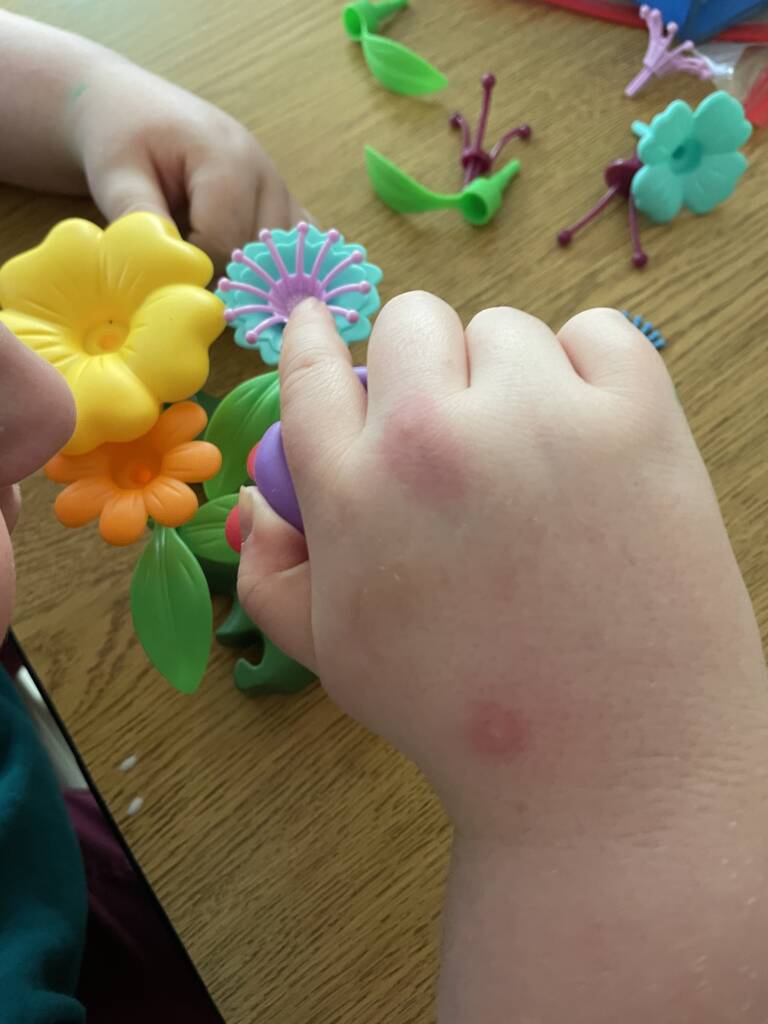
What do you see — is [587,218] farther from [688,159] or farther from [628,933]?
[628,933]

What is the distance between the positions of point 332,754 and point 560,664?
17 centimetres

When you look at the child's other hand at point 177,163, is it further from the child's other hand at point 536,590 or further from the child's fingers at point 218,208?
the child's other hand at point 536,590

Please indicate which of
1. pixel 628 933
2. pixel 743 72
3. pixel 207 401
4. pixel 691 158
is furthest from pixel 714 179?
pixel 628 933

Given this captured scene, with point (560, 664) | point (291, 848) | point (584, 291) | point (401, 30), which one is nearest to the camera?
point (560, 664)

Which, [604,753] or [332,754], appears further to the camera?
[332,754]

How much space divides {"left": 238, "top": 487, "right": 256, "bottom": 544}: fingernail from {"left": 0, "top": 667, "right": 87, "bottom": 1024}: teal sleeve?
0.75 feet

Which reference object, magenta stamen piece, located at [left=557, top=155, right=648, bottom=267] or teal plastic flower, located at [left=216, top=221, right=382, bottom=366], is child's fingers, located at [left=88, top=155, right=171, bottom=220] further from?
magenta stamen piece, located at [left=557, top=155, right=648, bottom=267]

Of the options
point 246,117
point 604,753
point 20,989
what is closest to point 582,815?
point 604,753

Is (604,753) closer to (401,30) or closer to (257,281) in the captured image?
(257,281)

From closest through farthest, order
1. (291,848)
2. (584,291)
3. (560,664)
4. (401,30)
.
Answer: (560,664) < (291,848) < (584,291) < (401,30)

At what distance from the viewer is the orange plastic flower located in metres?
0.46

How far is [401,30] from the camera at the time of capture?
2.18ft

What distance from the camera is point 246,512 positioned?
0.41 metres

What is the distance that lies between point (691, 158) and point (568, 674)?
0.40 metres
